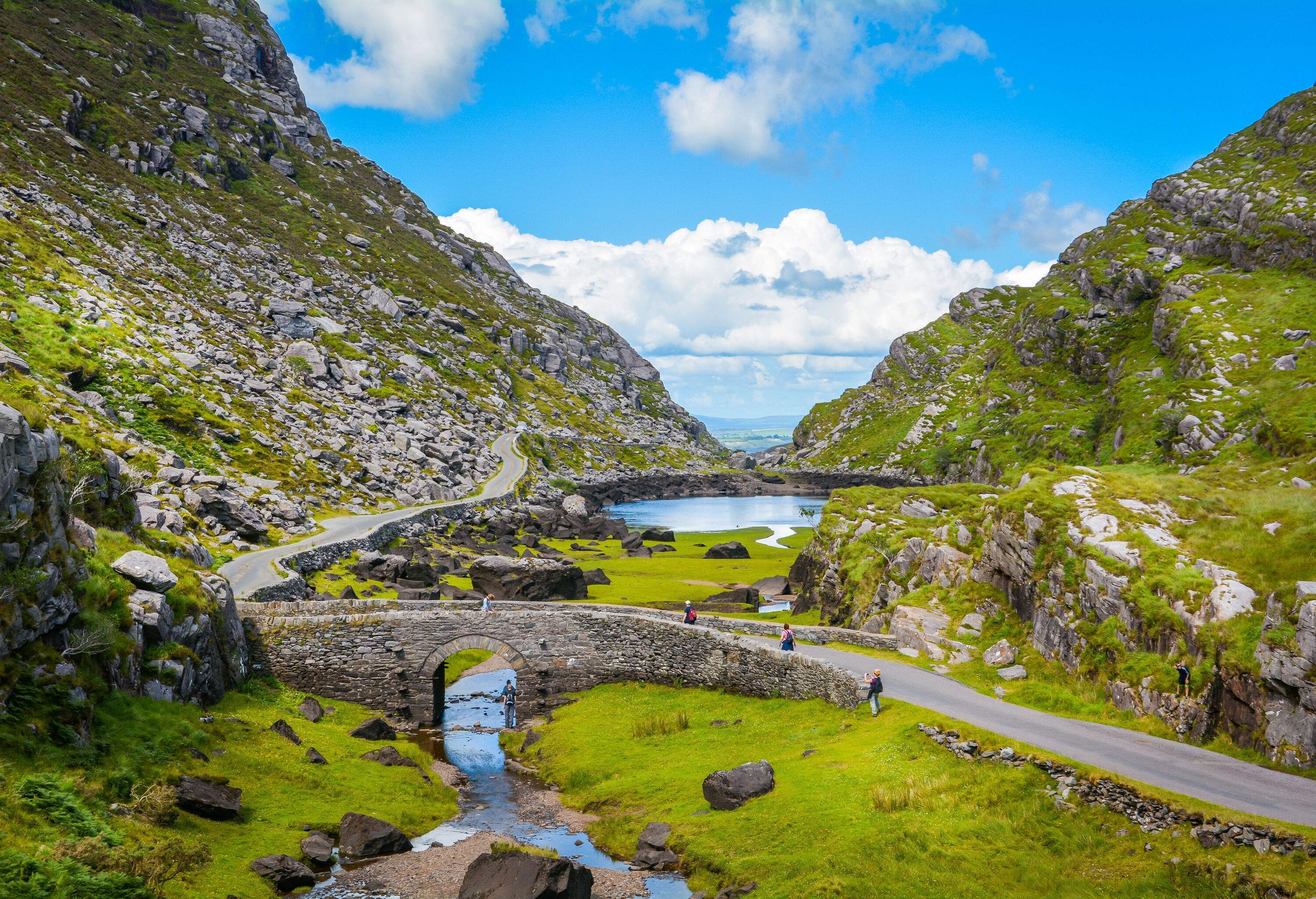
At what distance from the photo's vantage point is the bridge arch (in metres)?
47.2

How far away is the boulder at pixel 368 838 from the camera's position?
2834 cm

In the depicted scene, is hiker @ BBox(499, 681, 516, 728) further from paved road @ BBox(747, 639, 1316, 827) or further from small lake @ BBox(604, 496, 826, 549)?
small lake @ BBox(604, 496, 826, 549)

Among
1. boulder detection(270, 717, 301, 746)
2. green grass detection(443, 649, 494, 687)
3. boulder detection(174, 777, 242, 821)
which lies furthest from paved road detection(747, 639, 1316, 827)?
green grass detection(443, 649, 494, 687)

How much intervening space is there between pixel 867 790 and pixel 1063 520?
17.6 meters

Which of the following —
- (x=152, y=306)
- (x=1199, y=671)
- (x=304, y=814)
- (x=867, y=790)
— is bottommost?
(x=304, y=814)

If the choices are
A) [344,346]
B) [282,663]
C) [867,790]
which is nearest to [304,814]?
[282,663]

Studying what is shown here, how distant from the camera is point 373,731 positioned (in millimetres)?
40406

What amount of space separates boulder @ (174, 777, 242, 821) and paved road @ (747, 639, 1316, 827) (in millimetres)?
25515

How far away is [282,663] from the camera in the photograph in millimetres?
44250

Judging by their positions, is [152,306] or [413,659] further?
[152,306]

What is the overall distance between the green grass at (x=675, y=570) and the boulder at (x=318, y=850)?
40.5 m

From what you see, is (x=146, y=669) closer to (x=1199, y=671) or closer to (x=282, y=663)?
(x=282, y=663)

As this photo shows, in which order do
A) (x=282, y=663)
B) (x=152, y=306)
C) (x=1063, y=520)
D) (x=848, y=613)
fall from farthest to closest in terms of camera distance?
(x=152, y=306) < (x=848, y=613) < (x=282, y=663) < (x=1063, y=520)

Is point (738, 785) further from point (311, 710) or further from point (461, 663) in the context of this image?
point (461, 663)
